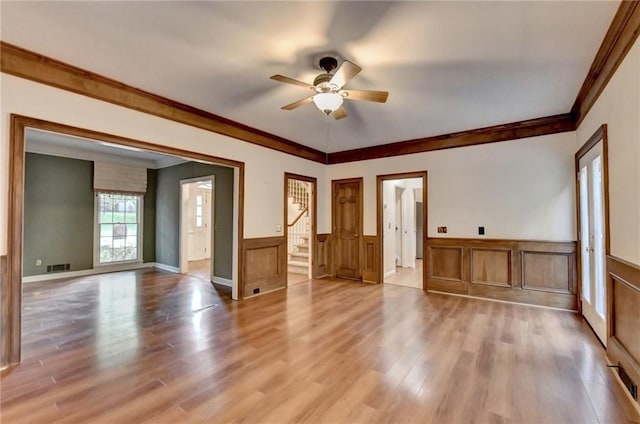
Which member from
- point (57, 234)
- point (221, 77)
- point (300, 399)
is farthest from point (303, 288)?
point (57, 234)

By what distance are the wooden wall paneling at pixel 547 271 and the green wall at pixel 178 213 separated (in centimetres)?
478

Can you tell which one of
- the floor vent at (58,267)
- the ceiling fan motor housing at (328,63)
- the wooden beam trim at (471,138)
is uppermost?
the ceiling fan motor housing at (328,63)

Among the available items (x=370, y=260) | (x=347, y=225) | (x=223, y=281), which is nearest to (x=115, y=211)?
(x=223, y=281)

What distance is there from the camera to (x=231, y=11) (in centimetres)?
203

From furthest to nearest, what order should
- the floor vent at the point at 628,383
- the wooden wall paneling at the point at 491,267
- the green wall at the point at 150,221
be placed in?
the green wall at the point at 150,221
the wooden wall paneling at the point at 491,267
the floor vent at the point at 628,383

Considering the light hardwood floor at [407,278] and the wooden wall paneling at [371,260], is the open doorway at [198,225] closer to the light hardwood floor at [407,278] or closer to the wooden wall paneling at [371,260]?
the wooden wall paneling at [371,260]

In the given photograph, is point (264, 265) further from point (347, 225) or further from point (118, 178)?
point (118, 178)

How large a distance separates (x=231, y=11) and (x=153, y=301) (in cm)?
400

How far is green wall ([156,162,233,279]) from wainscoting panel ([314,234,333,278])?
1826mm

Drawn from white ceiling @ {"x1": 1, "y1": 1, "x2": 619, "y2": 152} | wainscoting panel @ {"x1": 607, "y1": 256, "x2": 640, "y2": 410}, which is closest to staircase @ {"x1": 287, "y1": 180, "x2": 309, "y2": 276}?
white ceiling @ {"x1": 1, "y1": 1, "x2": 619, "y2": 152}

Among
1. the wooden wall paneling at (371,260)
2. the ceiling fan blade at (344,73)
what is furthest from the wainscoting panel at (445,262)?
the ceiling fan blade at (344,73)

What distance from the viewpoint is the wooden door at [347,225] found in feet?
19.6

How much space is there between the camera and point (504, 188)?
4434 mm

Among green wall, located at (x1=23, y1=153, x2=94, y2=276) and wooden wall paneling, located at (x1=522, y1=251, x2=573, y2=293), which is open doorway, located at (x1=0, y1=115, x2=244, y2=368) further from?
wooden wall paneling, located at (x1=522, y1=251, x2=573, y2=293)
